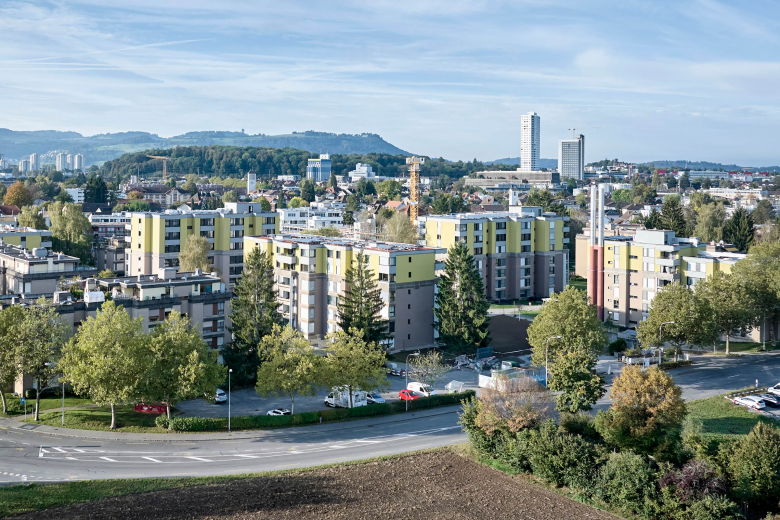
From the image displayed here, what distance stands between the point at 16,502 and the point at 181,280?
23296mm

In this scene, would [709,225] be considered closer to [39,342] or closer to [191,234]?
[191,234]

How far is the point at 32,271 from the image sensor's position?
183 feet

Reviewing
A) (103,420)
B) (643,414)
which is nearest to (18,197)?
(103,420)

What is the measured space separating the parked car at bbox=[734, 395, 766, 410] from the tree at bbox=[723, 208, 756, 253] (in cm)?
5358

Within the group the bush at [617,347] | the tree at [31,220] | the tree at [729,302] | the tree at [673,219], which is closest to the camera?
the tree at [729,302]

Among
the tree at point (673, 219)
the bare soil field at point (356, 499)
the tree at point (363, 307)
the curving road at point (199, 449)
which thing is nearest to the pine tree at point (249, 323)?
the tree at point (363, 307)

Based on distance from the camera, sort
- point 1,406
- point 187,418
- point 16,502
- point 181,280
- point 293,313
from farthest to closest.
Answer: point 293,313
point 181,280
point 1,406
point 187,418
point 16,502

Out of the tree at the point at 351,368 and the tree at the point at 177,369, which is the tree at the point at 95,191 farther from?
the tree at the point at 351,368

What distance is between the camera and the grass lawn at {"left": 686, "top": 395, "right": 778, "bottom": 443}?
132ft

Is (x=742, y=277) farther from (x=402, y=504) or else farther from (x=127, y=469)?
(x=127, y=469)

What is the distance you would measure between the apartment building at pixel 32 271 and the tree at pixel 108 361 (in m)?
17.0

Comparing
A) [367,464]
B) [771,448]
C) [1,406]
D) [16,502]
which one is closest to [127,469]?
[16,502]

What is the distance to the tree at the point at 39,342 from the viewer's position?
4088 cm

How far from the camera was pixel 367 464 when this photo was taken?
3462 cm
